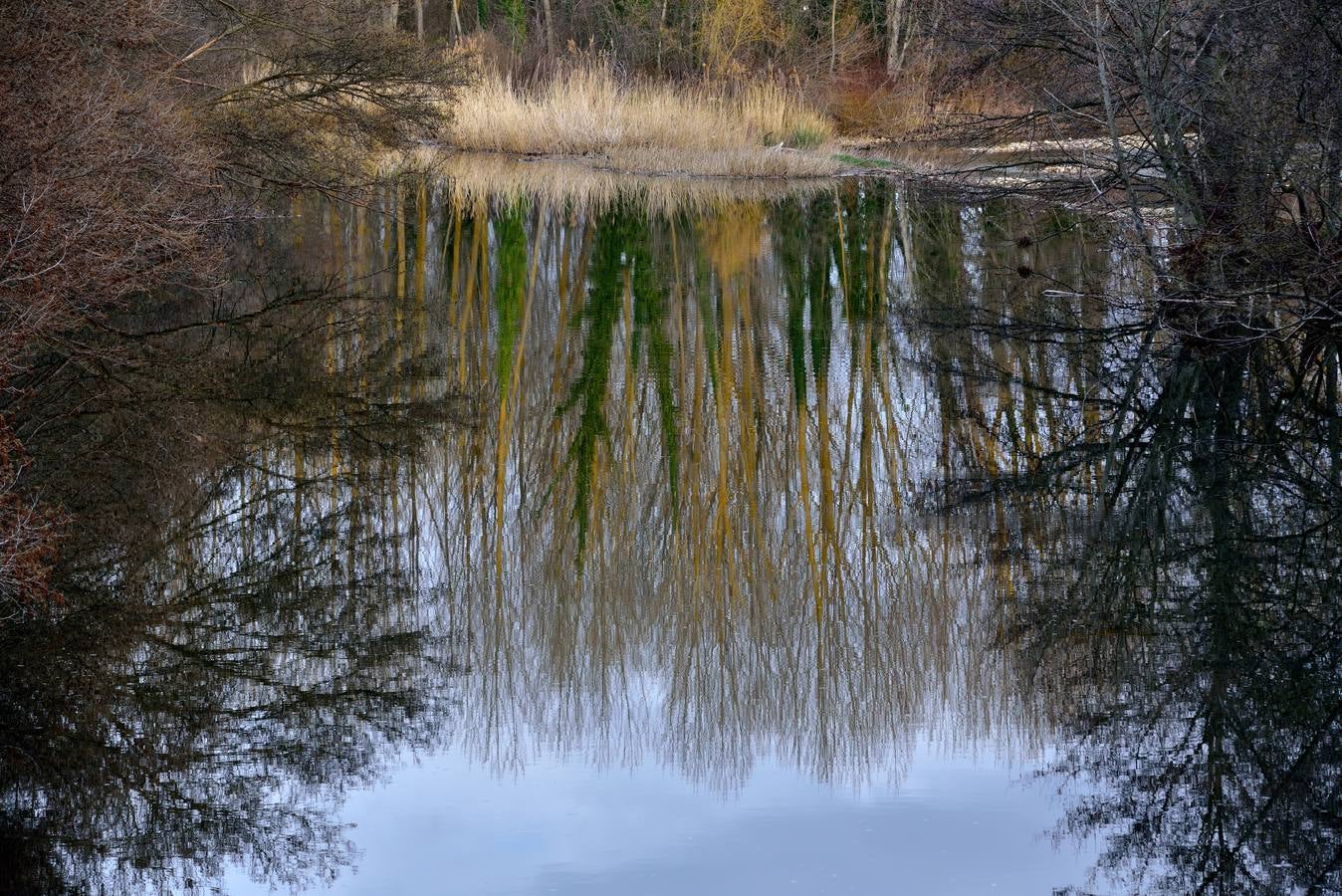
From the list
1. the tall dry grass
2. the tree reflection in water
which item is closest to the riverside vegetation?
the tree reflection in water

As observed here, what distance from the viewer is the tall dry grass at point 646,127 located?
23641 millimetres

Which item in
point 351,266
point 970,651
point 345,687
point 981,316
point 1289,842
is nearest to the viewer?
point 1289,842

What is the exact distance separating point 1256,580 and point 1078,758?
5.24 feet

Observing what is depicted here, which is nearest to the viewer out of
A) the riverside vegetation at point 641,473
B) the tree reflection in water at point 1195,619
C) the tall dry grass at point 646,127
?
the tree reflection in water at point 1195,619

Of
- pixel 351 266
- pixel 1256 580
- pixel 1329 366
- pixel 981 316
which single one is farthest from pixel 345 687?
pixel 351 266

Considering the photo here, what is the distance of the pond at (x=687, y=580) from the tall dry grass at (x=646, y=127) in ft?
43.5

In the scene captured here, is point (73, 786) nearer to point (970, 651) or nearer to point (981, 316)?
point (970, 651)

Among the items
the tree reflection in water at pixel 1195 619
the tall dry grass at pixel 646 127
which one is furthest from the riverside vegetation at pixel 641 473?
the tall dry grass at pixel 646 127

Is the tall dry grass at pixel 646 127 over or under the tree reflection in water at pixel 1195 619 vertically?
over

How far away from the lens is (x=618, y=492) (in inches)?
266

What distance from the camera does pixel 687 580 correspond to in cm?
565

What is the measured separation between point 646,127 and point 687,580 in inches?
756

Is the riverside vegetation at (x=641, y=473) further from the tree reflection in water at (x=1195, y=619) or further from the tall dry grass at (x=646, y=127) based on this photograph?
the tall dry grass at (x=646, y=127)

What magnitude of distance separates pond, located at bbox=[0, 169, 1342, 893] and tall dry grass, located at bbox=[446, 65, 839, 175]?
13.3m
